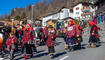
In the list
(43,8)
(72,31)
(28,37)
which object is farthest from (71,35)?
(43,8)

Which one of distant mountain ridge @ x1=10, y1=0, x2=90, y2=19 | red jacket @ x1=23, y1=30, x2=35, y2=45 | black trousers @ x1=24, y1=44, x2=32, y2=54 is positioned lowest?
black trousers @ x1=24, y1=44, x2=32, y2=54

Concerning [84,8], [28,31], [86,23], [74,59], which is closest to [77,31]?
[74,59]

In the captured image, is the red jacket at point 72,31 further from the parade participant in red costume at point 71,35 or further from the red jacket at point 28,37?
the red jacket at point 28,37

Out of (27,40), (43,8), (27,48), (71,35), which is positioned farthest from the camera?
(43,8)

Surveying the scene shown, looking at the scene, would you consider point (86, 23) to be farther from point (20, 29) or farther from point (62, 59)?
point (62, 59)

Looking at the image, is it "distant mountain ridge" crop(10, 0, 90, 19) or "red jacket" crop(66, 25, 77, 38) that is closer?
"red jacket" crop(66, 25, 77, 38)

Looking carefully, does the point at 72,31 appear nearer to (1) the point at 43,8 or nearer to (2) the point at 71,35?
(2) the point at 71,35

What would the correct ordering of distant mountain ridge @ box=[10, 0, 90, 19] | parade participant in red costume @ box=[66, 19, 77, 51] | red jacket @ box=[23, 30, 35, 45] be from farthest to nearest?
distant mountain ridge @ box=[10, 0, 90, 19] → parade participant in red costume @ box=[66, 19, 77, 51] → red jacket @ box=[23, 30, 35, 45]

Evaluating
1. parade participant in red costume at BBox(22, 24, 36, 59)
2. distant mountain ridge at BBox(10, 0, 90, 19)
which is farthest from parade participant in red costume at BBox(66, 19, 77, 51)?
distant mountain ridge at BBox(10, 0, 90, 19)

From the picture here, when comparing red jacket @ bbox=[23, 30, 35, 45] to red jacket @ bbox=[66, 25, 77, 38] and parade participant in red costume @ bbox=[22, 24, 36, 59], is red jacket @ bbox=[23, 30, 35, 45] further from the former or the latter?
red jacket @ bbox=[66, 25, 77, 38]

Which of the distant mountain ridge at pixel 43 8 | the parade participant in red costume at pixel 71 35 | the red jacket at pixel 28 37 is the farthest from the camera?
the distant mountain ridge at pixel 43 8

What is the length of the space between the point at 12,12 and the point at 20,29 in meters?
129

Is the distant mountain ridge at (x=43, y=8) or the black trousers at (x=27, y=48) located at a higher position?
the distant mountain ridge at (x=43, y=8)

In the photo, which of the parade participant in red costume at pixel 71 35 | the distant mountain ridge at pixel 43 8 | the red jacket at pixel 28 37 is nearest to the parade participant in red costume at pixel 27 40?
the red jacket at pixel 28 37
